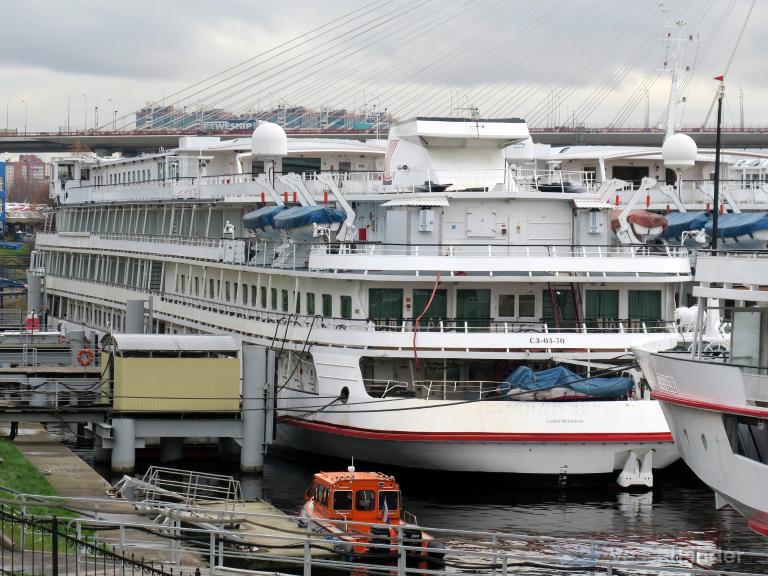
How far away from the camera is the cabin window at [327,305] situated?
32.1 m

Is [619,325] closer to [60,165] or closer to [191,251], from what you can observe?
[191,251]

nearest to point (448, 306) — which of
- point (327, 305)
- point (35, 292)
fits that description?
point (327, 305)

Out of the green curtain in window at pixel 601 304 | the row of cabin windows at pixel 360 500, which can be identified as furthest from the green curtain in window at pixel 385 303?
the row of cabin windows at pixel 360 500

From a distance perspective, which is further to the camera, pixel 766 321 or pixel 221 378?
pixel 221 378

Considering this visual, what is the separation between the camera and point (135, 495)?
2773 cm

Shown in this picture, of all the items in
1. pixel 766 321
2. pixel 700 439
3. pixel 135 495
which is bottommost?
pixel 135 495

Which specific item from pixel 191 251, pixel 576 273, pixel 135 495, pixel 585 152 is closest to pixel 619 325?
pixel 576 273

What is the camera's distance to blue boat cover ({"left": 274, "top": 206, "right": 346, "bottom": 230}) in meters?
34.4

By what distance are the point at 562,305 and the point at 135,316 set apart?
1855cm

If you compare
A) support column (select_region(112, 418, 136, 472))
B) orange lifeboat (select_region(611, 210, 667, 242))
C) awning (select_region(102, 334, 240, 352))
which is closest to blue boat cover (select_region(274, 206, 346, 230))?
awning (select_region(102, 334, 240, 352))

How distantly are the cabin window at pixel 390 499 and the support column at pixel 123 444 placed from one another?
9.12 m

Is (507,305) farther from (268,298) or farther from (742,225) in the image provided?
(742,225)

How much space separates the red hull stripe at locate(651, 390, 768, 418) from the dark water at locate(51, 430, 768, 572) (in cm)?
354

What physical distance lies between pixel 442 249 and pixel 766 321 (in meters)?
12.0
